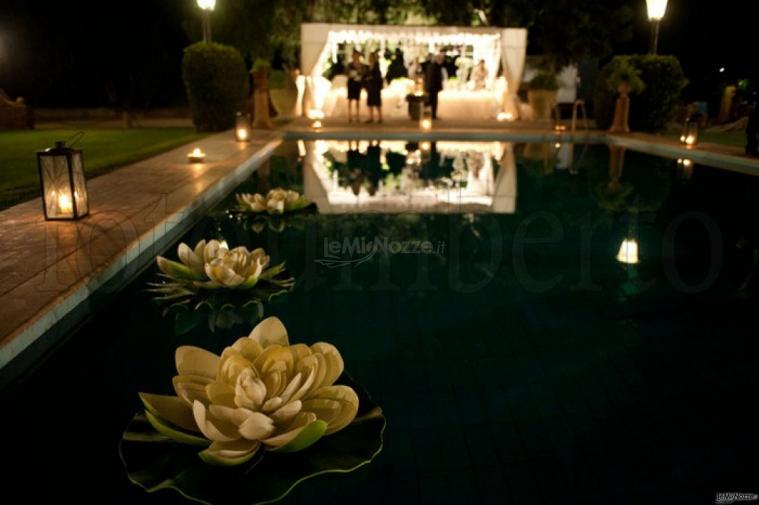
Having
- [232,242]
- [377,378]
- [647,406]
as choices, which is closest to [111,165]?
[232,242]

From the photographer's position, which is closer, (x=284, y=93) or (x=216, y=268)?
(x=216, y=268)

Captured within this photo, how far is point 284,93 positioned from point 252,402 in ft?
59.0

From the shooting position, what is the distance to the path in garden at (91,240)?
9.81 ft

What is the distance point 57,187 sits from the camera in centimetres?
460

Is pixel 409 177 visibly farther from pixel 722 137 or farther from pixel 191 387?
pixel 722 137

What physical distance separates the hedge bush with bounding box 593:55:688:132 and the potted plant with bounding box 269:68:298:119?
8.79m

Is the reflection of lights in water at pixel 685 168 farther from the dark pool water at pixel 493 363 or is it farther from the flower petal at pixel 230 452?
the flower petal at pixel 230 452

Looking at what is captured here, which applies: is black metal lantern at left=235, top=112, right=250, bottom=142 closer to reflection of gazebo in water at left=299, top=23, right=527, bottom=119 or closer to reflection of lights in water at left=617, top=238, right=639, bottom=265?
reflection of gazebo in water at left=299, top=23, right=527, bottom=119

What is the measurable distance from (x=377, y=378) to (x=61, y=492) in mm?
1248

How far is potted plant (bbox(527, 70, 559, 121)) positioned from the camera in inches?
699

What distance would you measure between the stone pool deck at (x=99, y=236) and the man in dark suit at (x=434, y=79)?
22.2 ft

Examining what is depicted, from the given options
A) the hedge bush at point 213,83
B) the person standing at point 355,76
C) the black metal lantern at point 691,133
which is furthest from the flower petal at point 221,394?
the person standing at point 355,76

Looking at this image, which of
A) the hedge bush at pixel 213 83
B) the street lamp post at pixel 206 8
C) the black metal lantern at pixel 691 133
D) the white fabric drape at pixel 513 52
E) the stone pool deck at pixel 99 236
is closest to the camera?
the stone pool deck at pixel 99 236

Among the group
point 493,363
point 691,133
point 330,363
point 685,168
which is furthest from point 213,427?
point 691,133
